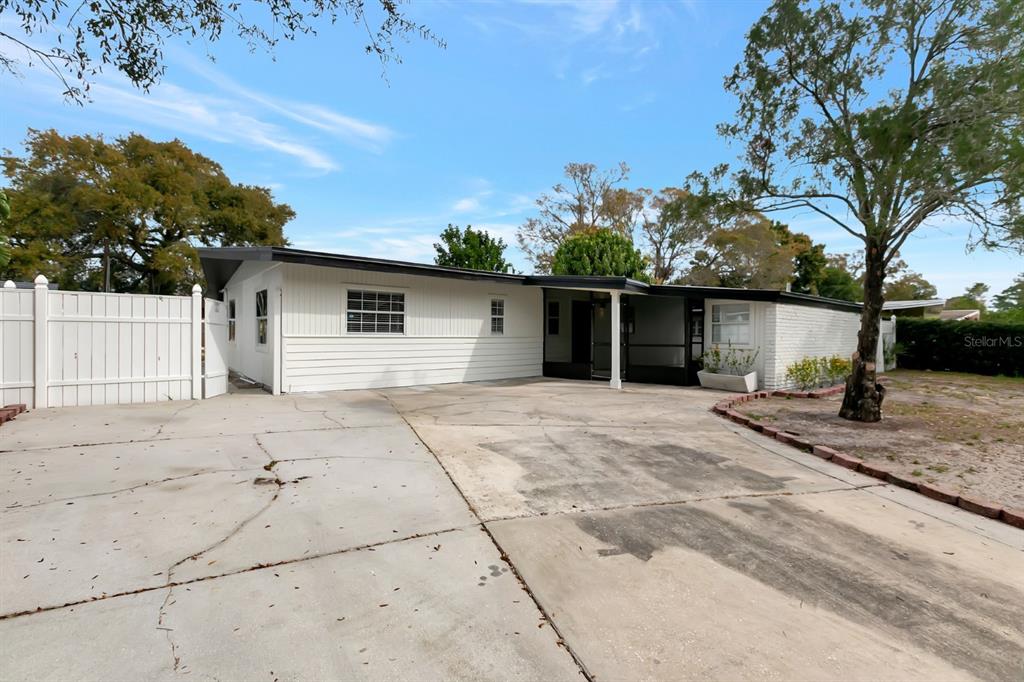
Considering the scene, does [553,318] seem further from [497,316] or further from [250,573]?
[250,573]

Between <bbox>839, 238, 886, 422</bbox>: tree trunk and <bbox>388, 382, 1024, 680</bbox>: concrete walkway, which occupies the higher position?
<bbox>839, 238, 886, 422</bbox>: tree trunk

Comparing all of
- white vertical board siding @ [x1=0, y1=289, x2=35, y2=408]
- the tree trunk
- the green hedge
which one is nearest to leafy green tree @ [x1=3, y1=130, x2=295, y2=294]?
white vertical board siding @ [x1=0, y1=289, x2=35, y2=408]

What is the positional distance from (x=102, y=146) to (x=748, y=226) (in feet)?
120

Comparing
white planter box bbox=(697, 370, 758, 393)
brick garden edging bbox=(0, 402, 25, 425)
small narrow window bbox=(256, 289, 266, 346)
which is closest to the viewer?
brick garden edging bbox=(0, 402, 25, 425)

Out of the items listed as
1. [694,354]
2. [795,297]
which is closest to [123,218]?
[694,354]

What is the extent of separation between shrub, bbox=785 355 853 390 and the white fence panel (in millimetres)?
12365

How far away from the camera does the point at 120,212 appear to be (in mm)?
24109

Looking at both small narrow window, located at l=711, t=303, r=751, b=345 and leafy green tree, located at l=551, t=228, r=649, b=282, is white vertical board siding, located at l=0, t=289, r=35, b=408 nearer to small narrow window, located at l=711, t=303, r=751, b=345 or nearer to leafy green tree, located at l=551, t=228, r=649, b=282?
small narrow window, located at l=711, t=303, r=751, b=345

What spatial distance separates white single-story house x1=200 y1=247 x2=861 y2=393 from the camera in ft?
32.1

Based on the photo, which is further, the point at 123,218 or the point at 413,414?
the point at 123,218

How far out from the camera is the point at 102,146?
2498cm

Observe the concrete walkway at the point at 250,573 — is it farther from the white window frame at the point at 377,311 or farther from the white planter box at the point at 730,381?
the white planter box at the point at 730,381

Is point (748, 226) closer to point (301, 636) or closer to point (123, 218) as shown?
point (301, 636)

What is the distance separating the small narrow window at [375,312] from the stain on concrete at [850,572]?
8203mm
